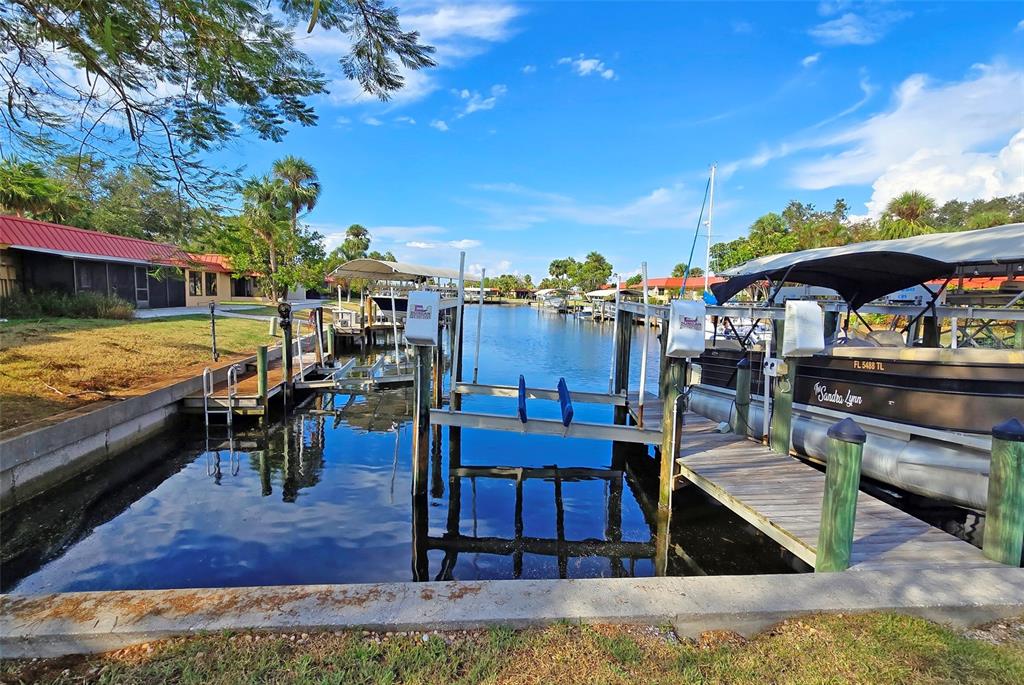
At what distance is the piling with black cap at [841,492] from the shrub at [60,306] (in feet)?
63.2

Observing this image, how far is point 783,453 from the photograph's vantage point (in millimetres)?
6293

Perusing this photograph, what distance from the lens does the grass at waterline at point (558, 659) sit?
2.35m

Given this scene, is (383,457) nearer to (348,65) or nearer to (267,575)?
(267,575)

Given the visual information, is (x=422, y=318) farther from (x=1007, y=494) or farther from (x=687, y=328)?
(x=1007, y=494)

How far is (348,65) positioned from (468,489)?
5461mm

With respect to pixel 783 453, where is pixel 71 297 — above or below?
above

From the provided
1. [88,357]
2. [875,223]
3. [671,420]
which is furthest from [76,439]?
[875,223]

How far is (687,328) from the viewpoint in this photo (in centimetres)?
551

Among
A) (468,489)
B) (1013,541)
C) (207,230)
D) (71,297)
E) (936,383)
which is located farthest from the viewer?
(71,297)

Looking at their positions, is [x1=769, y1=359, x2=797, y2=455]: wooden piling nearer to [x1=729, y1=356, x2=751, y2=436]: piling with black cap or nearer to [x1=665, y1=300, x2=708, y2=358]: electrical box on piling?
[x1=729, y1=356, x2=751, y2=436]: piling with black cap

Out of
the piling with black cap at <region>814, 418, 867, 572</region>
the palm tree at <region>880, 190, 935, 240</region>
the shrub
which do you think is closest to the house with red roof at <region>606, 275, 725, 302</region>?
the palm tree at <region>880, 190, 935, 240</region>

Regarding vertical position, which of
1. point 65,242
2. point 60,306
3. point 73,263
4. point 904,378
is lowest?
point 904,378

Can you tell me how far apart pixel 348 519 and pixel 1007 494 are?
19.9ft

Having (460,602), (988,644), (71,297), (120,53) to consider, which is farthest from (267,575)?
(71,297)
